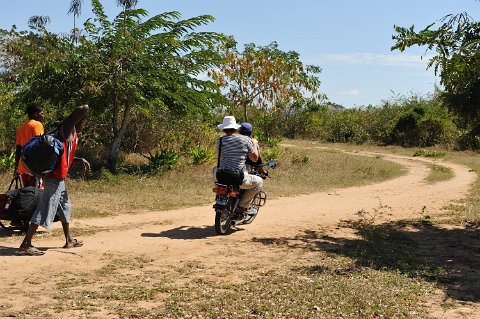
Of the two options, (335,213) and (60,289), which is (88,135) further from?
(60,289)

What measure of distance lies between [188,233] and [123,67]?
288 inches

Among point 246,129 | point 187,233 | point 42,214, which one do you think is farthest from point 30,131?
point 246,129

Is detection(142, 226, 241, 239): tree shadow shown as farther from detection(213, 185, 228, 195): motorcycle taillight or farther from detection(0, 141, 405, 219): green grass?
detection(0, 141, 405, 219): green grass

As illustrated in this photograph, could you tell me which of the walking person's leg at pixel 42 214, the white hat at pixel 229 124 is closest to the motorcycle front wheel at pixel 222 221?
the white hat at pixel 229 124

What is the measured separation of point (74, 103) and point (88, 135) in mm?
2703

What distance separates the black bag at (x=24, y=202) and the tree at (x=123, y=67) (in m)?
6.61

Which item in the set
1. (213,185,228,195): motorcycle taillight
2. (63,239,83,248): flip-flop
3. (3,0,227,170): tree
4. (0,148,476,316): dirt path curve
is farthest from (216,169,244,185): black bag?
(3,0,227,170): tree

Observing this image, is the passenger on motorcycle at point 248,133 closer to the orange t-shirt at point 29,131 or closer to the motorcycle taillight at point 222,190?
the motorcycle taillight at point 222,190

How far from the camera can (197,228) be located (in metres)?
8.91

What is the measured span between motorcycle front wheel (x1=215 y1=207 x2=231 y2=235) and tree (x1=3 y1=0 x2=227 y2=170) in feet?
20.9

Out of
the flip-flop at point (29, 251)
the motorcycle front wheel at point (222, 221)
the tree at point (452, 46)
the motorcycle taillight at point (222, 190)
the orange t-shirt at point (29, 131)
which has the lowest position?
the flip-flop at point (29, 251)

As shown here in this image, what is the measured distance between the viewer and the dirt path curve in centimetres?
652

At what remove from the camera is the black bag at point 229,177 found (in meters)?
8.23

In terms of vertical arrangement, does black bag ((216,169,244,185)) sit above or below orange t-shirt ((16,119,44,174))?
below
